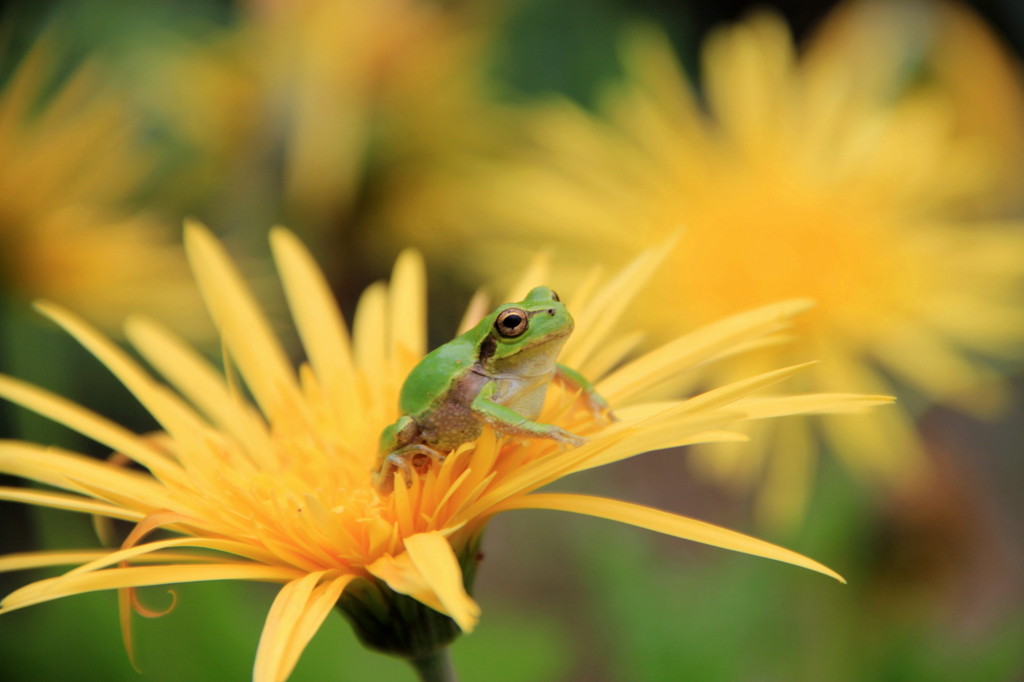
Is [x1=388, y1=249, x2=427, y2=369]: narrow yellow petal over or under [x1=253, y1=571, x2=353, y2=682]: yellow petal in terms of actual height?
over

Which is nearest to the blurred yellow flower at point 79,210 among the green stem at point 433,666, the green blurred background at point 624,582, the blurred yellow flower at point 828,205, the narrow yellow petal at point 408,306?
the green blurred background at point 624,582

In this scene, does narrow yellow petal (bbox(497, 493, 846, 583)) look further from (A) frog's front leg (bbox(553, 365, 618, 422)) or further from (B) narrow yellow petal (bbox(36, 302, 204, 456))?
(B) narrow yellow petal (bbox(36, 302, 204, 456))

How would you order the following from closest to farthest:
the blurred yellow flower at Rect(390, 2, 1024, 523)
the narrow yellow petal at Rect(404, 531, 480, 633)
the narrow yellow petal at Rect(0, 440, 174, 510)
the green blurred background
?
the narrow yellow petal at Rect(404, 531, 480, 633)
the narrow yellow petal at Rect(0, 440, 174, 510)
the green blurred background
the blurred yellow flower at Rect(390, 2, 1024, 523)

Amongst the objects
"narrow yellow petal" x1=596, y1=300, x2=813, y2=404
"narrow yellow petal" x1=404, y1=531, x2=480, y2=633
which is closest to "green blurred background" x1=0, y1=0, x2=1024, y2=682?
"narrow yellow petal" x1=596, y1=300, x2=813, y2=404

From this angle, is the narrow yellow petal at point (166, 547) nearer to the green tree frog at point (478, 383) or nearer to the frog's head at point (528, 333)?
the green tree frog at point (478, 383)

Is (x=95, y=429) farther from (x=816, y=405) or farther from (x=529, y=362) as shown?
(x=816, y=405)

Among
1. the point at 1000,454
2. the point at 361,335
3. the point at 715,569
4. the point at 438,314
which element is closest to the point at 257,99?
the point at 438,314

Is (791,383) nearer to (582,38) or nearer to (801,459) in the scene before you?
(801,459)
